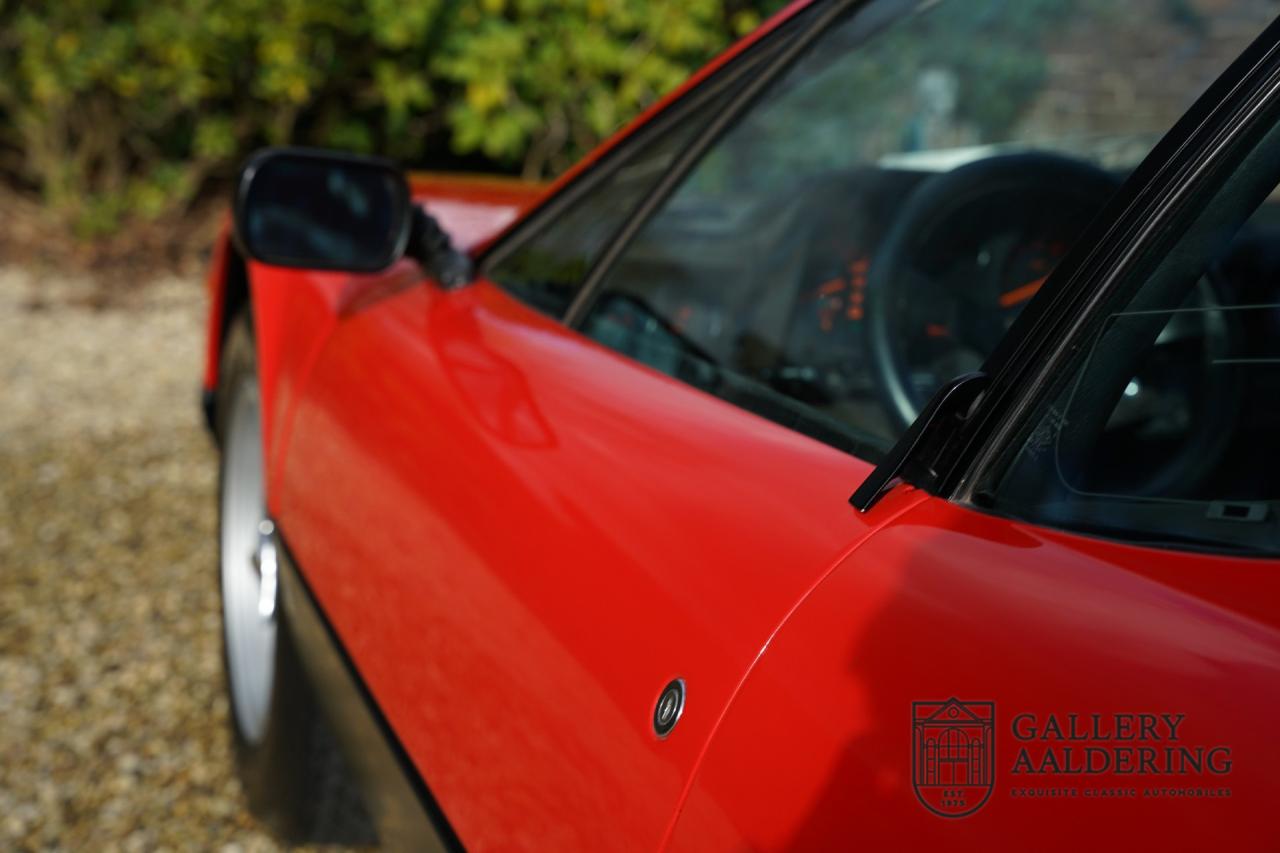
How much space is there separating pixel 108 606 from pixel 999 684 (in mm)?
3561

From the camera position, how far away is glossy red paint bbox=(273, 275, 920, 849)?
3.76 feet

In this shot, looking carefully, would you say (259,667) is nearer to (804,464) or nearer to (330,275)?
(330,275)

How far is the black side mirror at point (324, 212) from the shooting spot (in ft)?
7.26

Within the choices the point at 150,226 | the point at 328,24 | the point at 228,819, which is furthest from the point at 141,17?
the point at 228,819

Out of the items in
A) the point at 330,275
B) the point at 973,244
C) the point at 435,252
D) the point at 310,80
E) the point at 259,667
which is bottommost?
the point at 310,80

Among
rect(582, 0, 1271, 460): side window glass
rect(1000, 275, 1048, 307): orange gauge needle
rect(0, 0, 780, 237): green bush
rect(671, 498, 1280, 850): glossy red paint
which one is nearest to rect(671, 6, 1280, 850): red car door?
rect(671, 498, 1280, 850): glossy red paint

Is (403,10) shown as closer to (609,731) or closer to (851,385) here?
(851,385)

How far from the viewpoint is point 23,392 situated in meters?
6.09

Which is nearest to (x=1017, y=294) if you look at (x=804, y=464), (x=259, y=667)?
(x=804, y=464)

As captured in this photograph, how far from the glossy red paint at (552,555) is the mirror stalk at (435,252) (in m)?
0.12

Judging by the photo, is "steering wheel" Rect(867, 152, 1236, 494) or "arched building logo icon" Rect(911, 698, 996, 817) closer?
"arched building logo icon" Rect(911, 698, 996, 817)

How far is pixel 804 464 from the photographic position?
1300mm

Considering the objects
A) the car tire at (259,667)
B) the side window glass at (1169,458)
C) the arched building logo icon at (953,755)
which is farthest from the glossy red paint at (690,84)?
the arched building logo icon at (953,755)

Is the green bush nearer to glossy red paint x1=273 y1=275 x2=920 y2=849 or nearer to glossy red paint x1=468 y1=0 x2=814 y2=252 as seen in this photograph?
glossy red paint x1=468 y1=0 x2=814 y2=252
